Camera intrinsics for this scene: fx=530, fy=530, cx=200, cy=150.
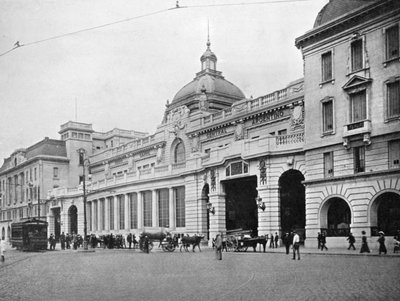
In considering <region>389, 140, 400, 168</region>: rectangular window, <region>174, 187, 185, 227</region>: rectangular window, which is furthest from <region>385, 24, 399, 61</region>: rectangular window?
<region>174, 187, 185, 227</region>: rectangular window

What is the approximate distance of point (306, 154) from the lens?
34.8m

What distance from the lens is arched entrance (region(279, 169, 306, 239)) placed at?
3797 cm

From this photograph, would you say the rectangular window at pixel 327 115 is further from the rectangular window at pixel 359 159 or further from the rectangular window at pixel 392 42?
the rectangular window at pixel 392 42

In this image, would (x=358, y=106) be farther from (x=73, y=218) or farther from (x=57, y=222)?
(x=57, y=222)

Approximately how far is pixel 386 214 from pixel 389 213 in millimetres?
217

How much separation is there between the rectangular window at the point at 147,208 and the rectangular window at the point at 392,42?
3008 cm

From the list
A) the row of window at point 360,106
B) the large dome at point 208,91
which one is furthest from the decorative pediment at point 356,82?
the large dome at point 208,91

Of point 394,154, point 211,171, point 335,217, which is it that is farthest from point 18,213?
point 394,154

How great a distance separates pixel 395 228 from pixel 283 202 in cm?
1010

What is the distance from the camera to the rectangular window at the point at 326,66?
33938 millimetres

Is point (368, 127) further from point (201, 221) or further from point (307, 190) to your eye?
point (201, 221)

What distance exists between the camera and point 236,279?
16844 mm

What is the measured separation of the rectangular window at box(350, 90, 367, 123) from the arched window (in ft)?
86.9

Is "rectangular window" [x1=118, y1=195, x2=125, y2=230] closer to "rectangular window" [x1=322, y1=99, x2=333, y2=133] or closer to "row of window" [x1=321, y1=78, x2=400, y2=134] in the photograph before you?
"rectangular window" [x1=322, y1=99, x2=333, y2=133]
